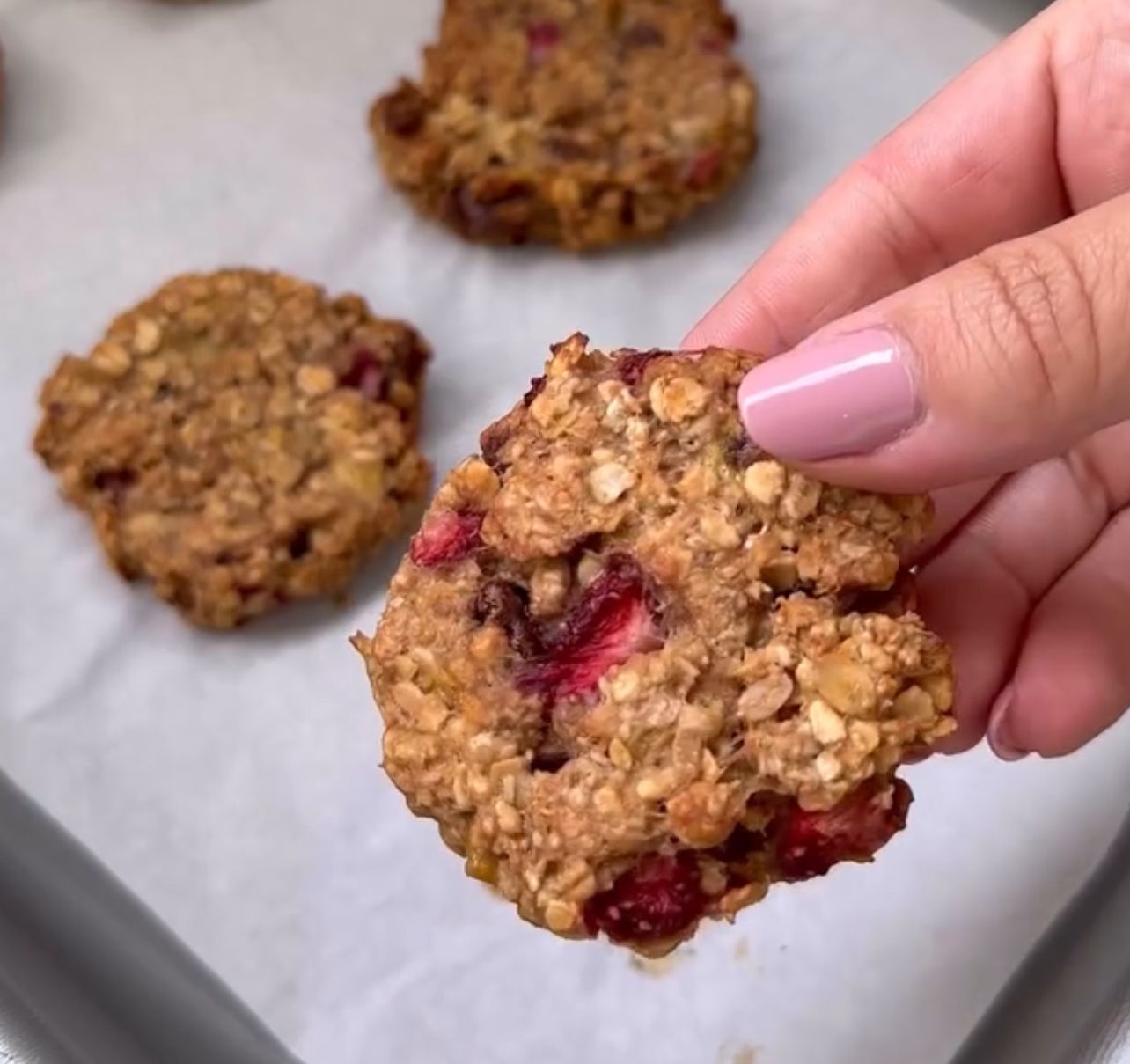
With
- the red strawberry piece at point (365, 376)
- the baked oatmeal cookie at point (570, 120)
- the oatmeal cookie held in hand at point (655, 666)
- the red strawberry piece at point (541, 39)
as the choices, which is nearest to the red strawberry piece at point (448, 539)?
the oatmeal cookie held in hand at point (655, 666)

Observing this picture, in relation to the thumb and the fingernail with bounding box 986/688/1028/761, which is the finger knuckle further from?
Answer: the fingernail with bounding box 986/688/1028/761

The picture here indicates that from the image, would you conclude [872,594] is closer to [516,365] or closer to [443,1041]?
[443,1041]

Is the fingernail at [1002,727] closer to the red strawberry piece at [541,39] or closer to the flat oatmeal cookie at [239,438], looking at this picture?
the flat oatmeal cookie at [239,438]

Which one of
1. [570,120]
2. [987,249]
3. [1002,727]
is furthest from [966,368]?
[570,120]

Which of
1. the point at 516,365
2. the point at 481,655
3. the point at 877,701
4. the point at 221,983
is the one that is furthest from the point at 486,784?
the point at 516,365

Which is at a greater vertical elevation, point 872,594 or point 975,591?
point 872,594

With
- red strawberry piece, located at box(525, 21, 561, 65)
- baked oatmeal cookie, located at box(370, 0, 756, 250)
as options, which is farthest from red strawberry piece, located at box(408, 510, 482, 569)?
red strawberry piece, located at box(525, 21, 561, 65)

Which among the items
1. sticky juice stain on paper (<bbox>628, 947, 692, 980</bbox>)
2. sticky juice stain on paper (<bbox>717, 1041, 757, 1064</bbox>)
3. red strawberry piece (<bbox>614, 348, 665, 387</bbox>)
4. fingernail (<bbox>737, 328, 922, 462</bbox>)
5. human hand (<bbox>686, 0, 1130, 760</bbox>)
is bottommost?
sticky juice stain on paper (<bbox>717, 1041, 757, 1064</bbox>)
